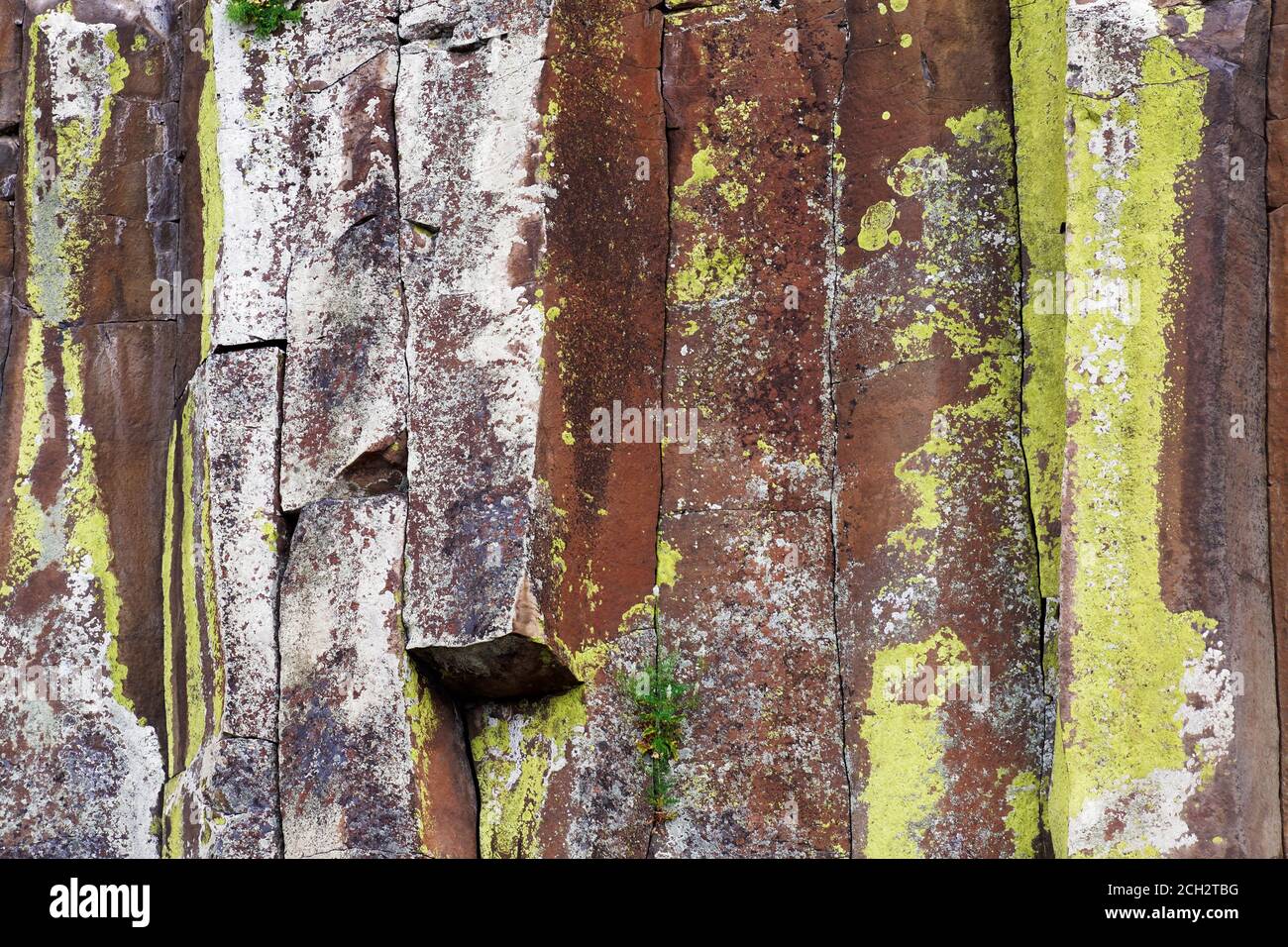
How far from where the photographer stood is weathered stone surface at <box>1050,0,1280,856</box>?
5.22 meters

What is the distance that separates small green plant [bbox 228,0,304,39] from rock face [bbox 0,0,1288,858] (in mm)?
53

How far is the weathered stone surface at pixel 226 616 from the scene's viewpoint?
20.1 ft

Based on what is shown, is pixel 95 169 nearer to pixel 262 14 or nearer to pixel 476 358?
pixel 262 14

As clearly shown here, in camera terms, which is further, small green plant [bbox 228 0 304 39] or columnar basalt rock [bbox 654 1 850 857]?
small green plant [bbox 228 0 304 39]

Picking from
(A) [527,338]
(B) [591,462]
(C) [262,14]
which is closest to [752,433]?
(B) [591,462]

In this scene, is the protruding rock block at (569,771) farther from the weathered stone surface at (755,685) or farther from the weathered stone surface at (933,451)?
the weathered stone surface at (933,451)

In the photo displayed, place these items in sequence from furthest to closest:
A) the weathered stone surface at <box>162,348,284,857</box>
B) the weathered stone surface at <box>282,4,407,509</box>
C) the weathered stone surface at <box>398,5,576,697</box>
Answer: the weathered stone surface at <box>282,4,407,509</box> < the weathered stone surface at <box>162,348,284,857</box> < the weathered stone surface at <box>398,5,576,697</box>

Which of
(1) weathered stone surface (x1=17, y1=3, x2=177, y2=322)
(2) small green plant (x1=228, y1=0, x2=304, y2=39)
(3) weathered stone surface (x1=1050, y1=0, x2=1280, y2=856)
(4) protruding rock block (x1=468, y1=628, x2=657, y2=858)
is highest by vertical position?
(2) small green plant (x1=228, y1=0, x2=304, y2=39)

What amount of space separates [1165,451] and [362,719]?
2.97 m

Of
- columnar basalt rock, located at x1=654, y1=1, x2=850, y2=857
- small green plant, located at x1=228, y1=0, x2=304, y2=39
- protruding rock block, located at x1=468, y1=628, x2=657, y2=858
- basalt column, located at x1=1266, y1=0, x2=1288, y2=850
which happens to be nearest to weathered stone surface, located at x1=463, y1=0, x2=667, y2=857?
protruding rock block, located at x1=468, y1=628, x2=657, y2=858

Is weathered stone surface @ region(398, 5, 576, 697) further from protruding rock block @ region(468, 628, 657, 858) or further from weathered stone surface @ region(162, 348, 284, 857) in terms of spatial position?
weathered stone surface @ region(162, 348, 284, 857)

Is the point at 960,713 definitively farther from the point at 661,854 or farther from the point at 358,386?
the point at 358,386

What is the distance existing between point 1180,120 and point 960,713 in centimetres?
222

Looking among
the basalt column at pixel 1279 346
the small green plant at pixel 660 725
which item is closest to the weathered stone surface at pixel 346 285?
the small green plant at pixel 660 725
